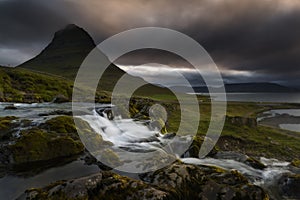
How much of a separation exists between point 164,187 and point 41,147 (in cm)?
967

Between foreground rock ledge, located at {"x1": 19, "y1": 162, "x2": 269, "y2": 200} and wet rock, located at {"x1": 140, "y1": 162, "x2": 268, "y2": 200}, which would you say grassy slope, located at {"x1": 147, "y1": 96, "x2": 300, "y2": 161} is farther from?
foreground rock ledge, located at {"x1": 19, "y1": 162, "x2": 269, "y2": 200}

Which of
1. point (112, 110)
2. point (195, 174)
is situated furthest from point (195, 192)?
point (112, 110)

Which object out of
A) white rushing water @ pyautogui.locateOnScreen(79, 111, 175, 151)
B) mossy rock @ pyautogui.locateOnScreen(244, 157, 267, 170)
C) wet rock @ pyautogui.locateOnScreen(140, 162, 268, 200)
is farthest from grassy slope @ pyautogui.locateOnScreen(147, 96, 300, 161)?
wet rock @ pyautogui.locateOnScreen(140, 162, 268, 200)

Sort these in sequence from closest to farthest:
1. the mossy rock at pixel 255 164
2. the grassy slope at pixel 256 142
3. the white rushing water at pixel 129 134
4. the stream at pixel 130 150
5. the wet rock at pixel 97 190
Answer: the wet rock at pixel 97 190, the stream at pixel 130 150, the mossy rock at pixel 255 164, the white rushing water at pixel 129 134, the grassy slope at pixel 256 142

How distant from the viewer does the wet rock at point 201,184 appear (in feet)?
41.1

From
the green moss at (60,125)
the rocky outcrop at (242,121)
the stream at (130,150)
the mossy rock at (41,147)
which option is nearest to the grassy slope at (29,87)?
the stream at (130,150)

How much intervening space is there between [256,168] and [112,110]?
2254 cm

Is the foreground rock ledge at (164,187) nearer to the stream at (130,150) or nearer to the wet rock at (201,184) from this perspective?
the wet rock at (201,184)

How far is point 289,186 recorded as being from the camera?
51.9 feet

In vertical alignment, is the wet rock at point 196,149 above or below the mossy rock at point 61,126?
below

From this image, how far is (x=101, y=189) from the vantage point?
11.3 m

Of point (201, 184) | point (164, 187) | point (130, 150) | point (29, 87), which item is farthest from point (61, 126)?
point (29, 87)

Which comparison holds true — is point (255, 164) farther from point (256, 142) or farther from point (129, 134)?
point (256, 142)

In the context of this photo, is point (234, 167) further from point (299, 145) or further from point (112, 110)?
point (299, 145)
